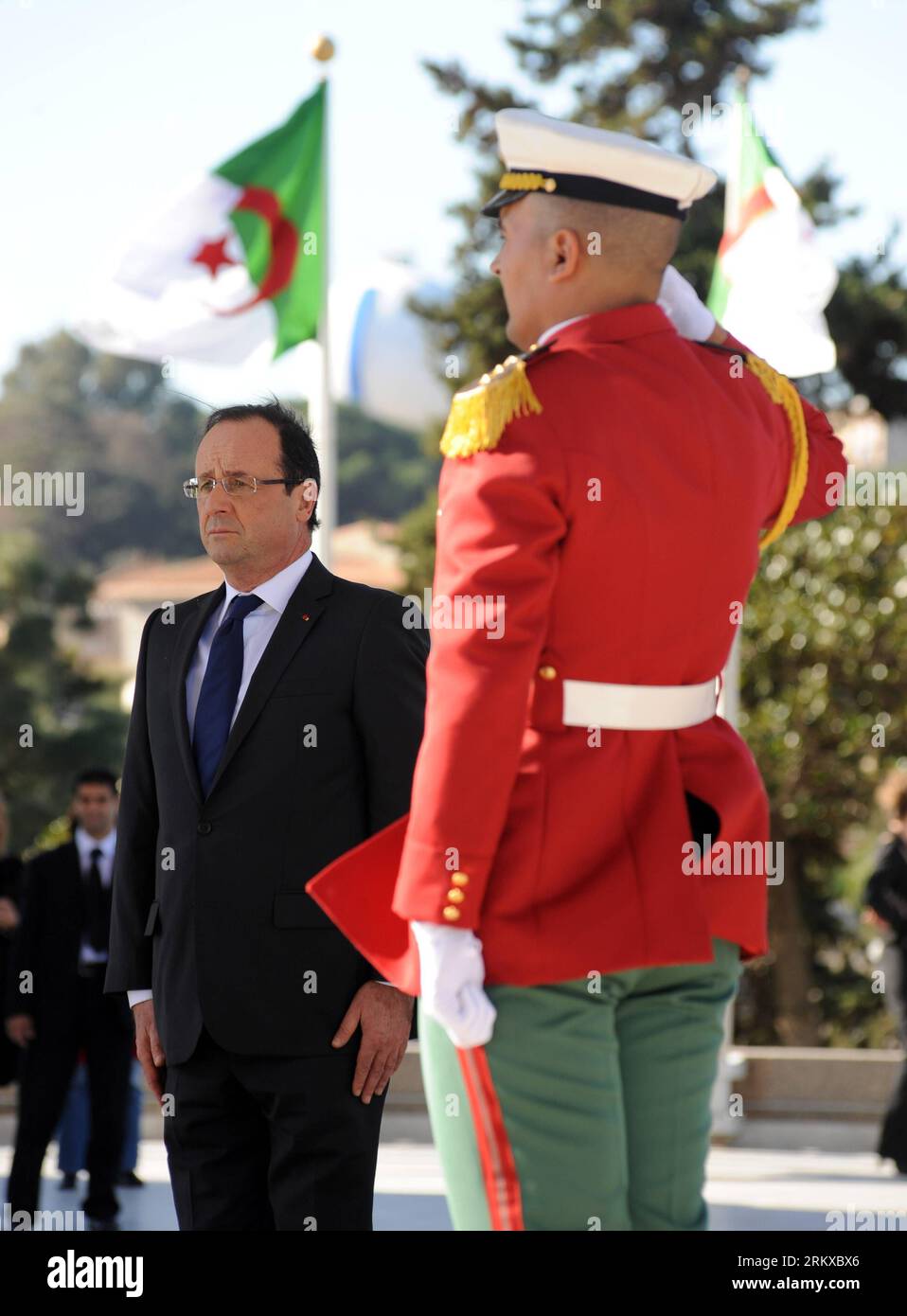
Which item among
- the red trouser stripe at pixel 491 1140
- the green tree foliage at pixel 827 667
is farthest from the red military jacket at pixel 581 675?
the green tree foliage at pixel 827 667

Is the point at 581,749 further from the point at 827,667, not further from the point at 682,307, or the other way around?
the point at 827,667

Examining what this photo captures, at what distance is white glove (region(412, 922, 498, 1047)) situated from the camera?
266 centimetres

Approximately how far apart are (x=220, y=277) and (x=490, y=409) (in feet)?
21.9

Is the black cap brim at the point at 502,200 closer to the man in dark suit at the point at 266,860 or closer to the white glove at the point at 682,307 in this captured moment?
the white glove at the point at 682,307

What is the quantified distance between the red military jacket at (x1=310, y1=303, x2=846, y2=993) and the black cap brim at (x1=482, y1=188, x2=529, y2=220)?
8.5 inches

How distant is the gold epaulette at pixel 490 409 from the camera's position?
282cm

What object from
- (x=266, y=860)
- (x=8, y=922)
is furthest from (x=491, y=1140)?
(x=8, y=922)

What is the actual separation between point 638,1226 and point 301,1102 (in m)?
0.97

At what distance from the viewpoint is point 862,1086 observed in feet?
32.8

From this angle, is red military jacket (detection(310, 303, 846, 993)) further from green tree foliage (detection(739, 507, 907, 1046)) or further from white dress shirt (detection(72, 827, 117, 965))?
green tree foliage (detection(739, 507, 907, 1046))

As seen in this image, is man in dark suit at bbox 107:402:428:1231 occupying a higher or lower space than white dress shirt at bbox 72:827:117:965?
higher

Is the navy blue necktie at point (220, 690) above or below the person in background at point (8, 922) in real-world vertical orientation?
above

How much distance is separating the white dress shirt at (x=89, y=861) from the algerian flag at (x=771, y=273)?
3518 mm

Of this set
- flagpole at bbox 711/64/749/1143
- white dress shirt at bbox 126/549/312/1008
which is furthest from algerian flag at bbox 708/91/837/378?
white dress shirt at bbox 126/549/312/1008
